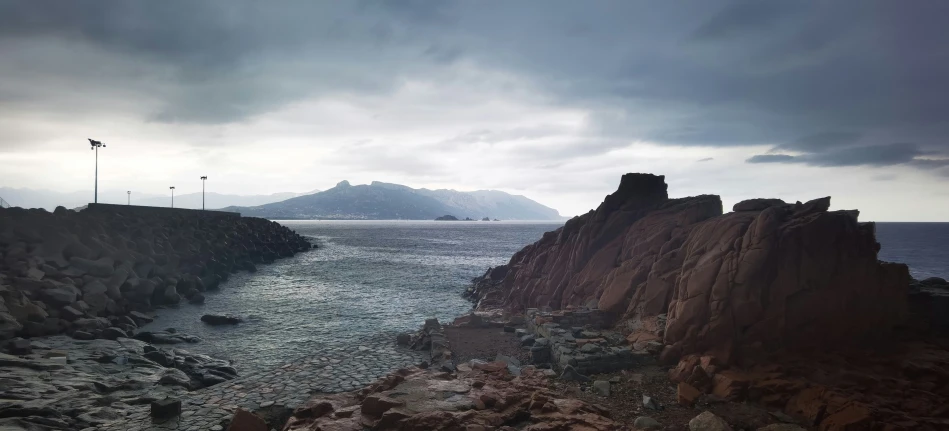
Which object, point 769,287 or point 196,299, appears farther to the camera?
point 196,299

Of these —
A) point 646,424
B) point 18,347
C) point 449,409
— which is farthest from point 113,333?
point 646,424

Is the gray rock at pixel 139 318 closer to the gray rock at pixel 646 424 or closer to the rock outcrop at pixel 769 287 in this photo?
the rock outcrop at pixel 769 287

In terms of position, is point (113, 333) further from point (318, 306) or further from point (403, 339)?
point (403, 339)

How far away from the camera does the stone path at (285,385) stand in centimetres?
1291

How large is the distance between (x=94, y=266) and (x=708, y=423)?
3451 cm

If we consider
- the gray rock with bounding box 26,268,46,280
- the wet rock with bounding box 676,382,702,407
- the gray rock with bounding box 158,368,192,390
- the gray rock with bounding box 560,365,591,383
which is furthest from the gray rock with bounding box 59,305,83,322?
the wet rock with bounding box 676,382,702,407

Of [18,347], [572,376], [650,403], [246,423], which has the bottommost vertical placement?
[572,376]

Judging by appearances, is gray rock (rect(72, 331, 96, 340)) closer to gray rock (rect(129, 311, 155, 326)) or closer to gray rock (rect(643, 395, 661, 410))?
gray rock (rect(129, 311, 155, 326))

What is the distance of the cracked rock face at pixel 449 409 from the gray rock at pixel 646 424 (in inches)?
29.7

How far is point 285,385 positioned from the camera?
16.5m

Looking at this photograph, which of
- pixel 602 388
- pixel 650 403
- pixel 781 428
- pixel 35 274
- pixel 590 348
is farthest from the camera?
pixel 35 274

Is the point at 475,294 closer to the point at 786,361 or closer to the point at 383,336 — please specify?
the point at 383,336

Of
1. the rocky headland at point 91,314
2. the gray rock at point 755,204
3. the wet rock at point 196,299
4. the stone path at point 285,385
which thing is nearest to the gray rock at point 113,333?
the rocky headland at point 91,314

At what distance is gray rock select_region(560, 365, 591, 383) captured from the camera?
51.7 feet
